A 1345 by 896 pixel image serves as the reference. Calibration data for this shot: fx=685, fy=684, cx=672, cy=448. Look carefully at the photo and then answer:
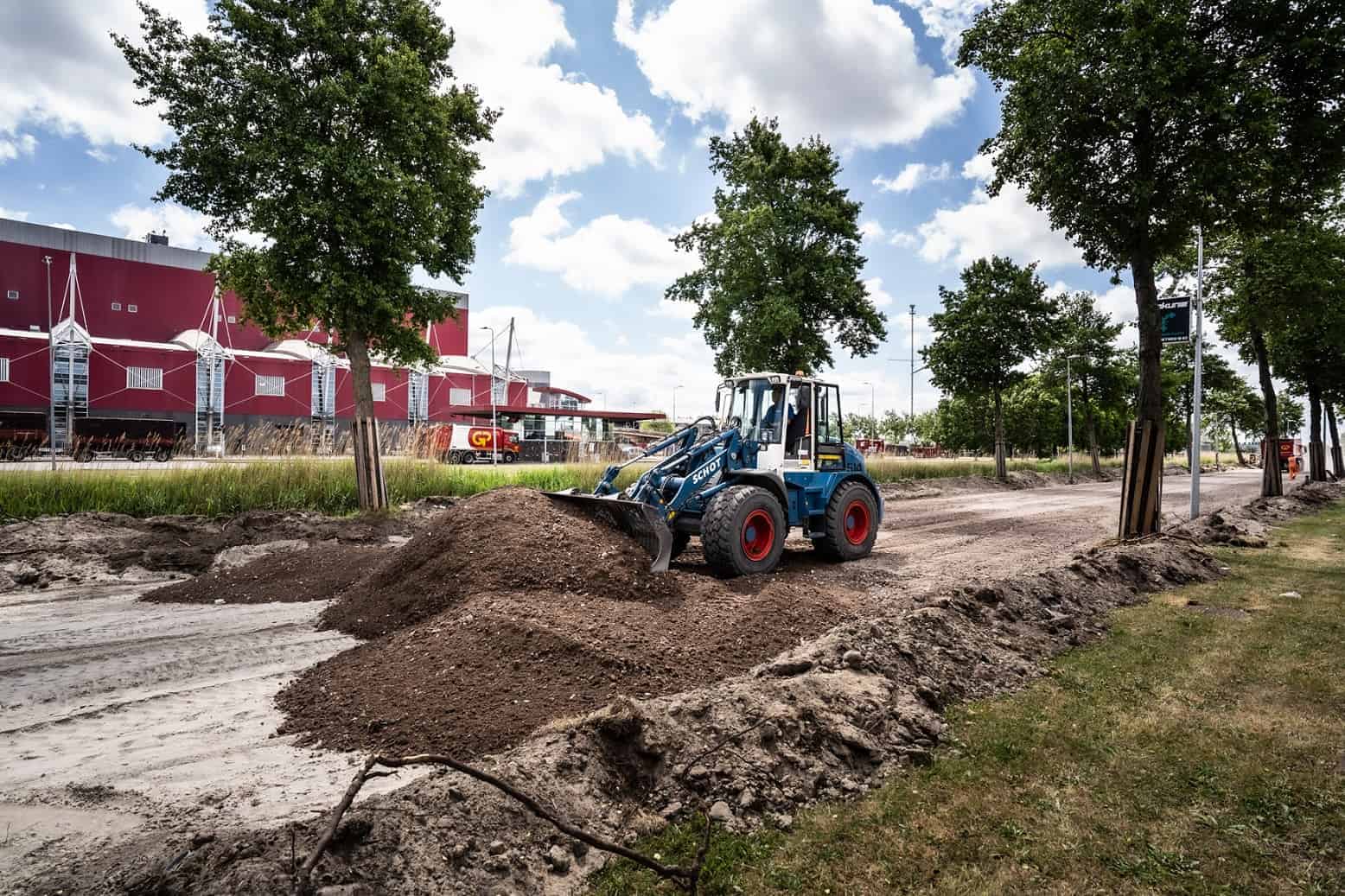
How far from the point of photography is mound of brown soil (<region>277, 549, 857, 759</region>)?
4.01 m

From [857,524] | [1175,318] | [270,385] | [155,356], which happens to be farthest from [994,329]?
[155,356]

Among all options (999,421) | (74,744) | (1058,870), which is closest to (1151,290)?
(1058,870)

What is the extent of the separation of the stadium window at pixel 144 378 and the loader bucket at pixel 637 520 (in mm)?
41274

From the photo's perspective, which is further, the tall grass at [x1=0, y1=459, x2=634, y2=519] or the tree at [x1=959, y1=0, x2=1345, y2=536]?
the tall grass at [x1=0, y1=459, x2=634, y2=519]

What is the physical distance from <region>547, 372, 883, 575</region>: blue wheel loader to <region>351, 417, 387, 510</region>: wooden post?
18.2 feet

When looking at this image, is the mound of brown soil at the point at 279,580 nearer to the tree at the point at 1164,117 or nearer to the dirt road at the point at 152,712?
the dirt road at the point at 152,712

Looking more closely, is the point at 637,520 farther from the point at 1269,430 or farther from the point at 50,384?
the point at 50,384

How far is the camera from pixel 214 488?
39.0 feet

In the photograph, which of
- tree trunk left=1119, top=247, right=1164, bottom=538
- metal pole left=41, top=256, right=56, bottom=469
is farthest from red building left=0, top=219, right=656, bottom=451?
tree trunk left=1119, top=247, right=1164, bottom=538

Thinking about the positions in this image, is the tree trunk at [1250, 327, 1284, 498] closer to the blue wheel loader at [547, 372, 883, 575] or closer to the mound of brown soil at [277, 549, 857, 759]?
the blue wheel loader at [547, 372, 883, 575]

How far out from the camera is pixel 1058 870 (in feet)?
8.82

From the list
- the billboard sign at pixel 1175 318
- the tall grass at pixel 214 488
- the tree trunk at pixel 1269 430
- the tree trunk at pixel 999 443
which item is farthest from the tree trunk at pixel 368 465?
the tree trunk at pixel 999 443

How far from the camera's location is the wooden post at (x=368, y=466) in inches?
496

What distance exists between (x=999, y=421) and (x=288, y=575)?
86.8 feet
